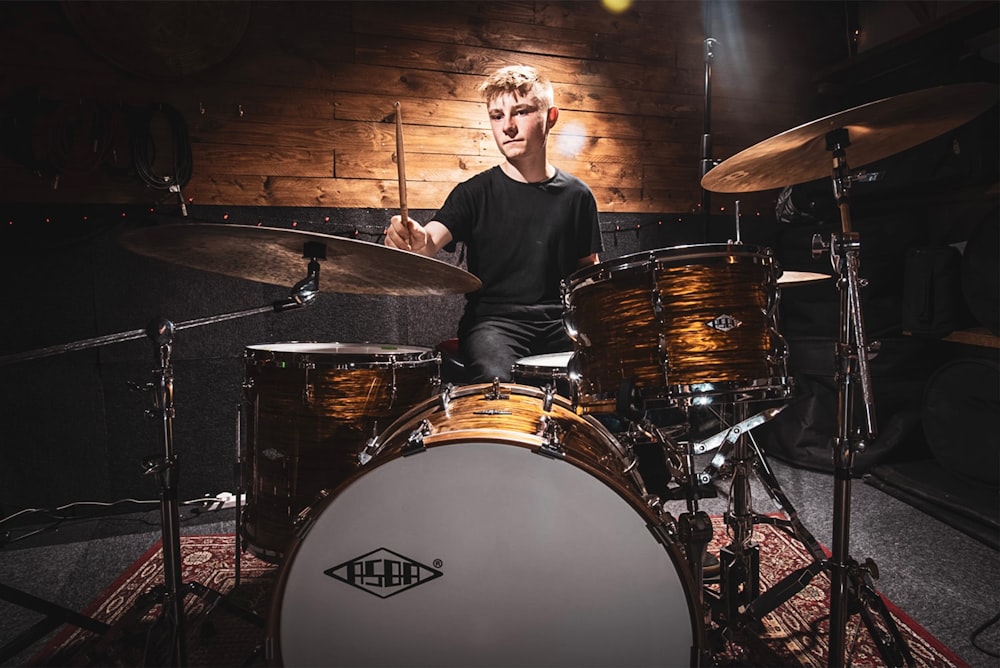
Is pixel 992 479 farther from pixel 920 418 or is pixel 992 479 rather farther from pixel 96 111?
pixel 96 111

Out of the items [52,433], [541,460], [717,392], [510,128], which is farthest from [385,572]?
[52,433]

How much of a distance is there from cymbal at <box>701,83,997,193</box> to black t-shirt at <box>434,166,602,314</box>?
930 millimetres

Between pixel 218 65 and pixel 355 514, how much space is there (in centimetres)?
239

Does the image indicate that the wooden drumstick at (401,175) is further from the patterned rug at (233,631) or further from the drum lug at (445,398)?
the patterned rug at (233,631)

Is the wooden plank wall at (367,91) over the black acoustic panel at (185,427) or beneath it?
over

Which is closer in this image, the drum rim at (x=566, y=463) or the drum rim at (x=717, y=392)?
the drum rim at (x=566, y=463)

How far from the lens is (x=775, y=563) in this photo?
1974 mm

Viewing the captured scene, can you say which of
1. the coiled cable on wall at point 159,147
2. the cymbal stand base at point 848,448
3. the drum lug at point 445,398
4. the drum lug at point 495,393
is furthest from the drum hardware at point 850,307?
the coiled cable on wall at point 159,147

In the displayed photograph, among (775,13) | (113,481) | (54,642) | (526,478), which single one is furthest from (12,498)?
(775,13)

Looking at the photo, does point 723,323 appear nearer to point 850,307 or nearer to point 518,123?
point 850,307

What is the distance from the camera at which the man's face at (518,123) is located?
263 centimetres

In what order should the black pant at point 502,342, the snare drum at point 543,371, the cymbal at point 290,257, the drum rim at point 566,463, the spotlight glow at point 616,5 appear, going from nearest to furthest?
the drum rim at point 566,463
the cymbal at point 290,257
the snare drum at point 543,371
the black pant at point 502,342
the spotlight glow at point 616,5

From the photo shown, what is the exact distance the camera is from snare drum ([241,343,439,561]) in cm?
149

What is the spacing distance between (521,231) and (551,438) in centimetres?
164
